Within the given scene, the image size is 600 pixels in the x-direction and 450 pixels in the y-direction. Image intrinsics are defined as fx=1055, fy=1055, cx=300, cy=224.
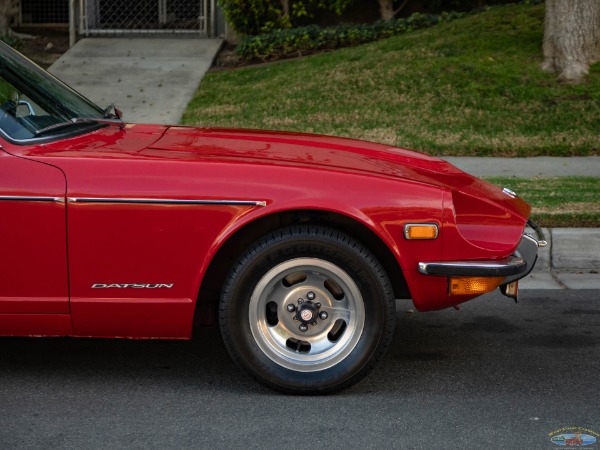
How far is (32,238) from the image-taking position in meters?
4.33

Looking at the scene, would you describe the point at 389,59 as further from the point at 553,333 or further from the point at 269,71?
the point at 553,333

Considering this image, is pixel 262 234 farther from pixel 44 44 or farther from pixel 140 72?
pixel 44 44

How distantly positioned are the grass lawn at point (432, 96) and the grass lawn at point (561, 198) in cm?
176

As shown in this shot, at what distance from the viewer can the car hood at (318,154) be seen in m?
4.57

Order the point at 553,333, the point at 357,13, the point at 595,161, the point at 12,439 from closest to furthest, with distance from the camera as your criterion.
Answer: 1. the point at 12,439
2. the point at 553,333
3. the point at 595,161
4. the point at 357,13

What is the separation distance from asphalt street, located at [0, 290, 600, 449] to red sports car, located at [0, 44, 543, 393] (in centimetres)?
25

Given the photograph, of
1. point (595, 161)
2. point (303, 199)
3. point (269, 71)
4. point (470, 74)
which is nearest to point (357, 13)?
point (269, 71)

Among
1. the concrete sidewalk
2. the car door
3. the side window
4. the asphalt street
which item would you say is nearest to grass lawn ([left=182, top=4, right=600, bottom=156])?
the concrete sidewalk

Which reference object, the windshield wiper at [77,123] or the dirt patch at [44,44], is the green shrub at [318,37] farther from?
the windshield wiper at [77,123]

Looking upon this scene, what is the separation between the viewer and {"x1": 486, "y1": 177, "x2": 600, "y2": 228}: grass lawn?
726 cm

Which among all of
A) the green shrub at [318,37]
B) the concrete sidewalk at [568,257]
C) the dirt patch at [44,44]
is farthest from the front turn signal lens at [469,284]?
the dirt patch at [44,44]

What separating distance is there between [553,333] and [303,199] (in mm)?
1932

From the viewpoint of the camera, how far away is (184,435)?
13.2ft

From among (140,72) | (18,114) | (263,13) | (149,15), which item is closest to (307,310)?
(18,114)
